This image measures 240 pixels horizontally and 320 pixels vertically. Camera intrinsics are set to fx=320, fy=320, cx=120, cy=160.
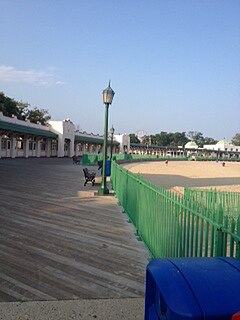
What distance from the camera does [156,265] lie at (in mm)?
2049

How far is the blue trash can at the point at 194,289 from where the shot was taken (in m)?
1.54

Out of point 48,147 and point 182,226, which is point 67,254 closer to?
point 182,226

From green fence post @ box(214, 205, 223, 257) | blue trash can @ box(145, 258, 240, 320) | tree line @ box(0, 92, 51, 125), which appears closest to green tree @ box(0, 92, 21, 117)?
tree line @ box(0, 92, 51, 125)

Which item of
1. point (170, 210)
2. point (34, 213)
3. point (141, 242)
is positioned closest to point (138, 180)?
point (141, 242)

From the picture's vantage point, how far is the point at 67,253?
5621mm

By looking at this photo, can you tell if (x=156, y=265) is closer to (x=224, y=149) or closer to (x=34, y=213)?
(x=34, y=213)

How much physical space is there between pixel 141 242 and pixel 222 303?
506 centimetres

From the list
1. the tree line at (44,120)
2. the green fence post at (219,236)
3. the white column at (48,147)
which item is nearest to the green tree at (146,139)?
the tree line at (44,120)

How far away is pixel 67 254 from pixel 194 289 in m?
4.22

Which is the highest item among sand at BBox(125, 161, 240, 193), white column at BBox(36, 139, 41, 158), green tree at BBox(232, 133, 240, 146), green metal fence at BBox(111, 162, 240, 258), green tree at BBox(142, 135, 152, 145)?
green tree at BBox(232, 133, 240, 146)

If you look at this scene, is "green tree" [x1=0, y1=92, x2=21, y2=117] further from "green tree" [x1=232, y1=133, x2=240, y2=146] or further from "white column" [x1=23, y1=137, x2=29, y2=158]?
"green tree" [x1=232, y1=133, x2=240, y2=146]

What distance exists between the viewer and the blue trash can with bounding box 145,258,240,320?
5.04 feet

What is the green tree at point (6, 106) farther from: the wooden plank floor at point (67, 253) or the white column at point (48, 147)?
the wooden plank floor at point (67, 253)

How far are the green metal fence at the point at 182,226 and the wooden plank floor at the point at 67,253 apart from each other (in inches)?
20.2
